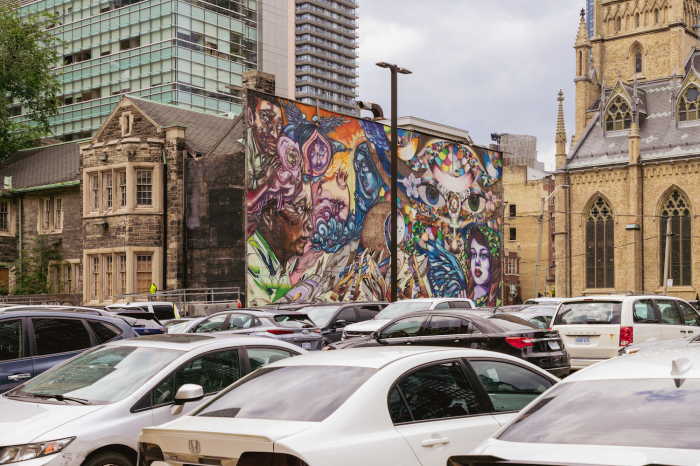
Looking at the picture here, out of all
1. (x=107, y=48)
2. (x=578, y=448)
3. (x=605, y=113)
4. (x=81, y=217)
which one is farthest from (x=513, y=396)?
(x=107, y=48)

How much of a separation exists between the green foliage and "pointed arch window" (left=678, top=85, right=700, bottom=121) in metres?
46.1

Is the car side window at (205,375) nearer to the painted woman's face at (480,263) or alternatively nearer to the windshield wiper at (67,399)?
the windshield wiper at (67,399)

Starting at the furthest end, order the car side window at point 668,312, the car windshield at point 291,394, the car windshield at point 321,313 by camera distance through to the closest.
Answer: the car windshield at point 321,313, the car side window at point 668,312, the car windshield at point 291,394

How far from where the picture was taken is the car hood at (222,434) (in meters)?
4.30

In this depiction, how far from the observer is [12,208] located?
3897cm

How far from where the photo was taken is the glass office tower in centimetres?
6184

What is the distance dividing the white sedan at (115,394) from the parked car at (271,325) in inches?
232

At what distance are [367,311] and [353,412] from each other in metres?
14.5

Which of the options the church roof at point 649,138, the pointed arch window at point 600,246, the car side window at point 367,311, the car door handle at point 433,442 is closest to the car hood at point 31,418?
the car door handle at point 433,442

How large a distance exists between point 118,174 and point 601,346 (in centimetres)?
2440

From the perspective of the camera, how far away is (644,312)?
14.5 metres

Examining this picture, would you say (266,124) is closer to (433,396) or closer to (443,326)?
(443,326)

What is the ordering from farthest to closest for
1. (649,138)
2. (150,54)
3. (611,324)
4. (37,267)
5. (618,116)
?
(150,54) < (618,116) < (649,138) < (37,267) < (611,324)

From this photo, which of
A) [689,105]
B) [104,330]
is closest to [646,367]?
[104,330]
